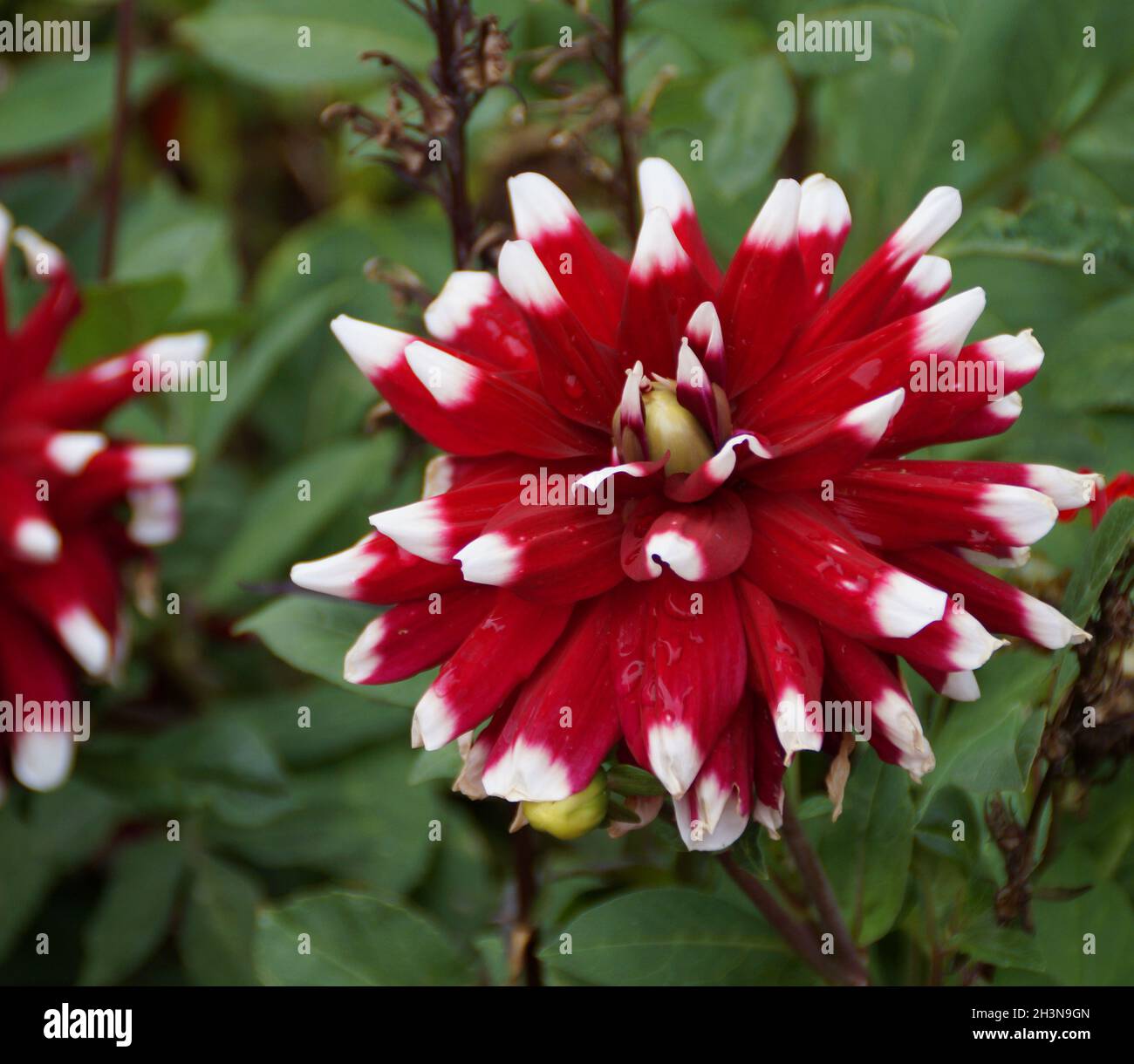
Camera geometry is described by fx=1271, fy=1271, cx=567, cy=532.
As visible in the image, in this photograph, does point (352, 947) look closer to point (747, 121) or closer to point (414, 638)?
point (414, 638)

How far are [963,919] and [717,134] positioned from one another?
24.7 inches

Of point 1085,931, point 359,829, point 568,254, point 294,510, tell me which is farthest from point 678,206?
point 359,829

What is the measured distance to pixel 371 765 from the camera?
4.17 ft

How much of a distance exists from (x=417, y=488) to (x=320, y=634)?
42 centimetres

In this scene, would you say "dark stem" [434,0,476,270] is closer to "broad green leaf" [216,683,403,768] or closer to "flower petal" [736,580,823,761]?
"flower petal" [736,580,823,761]

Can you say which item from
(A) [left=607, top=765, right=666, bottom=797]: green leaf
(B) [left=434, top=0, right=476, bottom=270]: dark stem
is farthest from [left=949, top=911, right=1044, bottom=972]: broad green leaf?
(B) [left=434, top=0, right=476, bottom=270]: dark stem

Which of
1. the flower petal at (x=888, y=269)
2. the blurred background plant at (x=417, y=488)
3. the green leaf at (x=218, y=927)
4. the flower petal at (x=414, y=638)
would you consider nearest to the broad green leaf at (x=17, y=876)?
the blurred background plant at (x=417, y=488)

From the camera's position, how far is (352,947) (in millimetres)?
864

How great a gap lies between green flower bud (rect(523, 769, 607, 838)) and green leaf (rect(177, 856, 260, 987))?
0.65 meters

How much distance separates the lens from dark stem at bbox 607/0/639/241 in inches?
36.4

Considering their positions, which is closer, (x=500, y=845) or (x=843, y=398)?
(x=843, y=398)

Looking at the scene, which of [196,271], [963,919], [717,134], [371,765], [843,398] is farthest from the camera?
[196,271]
